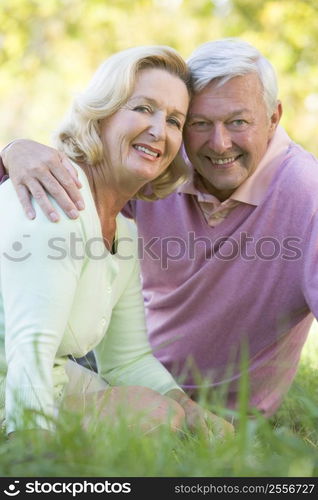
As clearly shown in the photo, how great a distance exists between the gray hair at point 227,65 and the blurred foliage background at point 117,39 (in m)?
7.76

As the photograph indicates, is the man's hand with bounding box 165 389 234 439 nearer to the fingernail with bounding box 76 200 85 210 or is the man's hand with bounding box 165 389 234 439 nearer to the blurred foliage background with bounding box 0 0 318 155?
the fingernail with bounding box 76 200 85 210

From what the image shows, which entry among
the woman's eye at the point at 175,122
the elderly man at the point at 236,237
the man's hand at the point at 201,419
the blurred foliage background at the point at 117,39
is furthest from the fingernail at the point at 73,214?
the blurred foliage background at the point at 117,39

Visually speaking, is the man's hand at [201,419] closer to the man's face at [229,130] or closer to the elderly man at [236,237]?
the elderly man at [236,237]

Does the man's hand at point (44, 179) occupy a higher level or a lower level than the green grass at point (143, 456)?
higher

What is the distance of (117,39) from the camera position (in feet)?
39.5

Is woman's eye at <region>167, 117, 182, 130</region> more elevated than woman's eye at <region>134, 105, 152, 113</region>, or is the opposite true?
woman's eye at <region>134, 105, 152, 113</region>

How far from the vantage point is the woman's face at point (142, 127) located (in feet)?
8.21

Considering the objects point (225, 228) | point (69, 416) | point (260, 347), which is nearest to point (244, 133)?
point (225, 228)

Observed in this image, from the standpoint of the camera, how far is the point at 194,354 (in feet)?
9.86

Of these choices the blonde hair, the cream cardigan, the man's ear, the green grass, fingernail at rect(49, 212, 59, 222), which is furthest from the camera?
the man's ear

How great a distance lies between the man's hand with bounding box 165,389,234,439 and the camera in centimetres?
229

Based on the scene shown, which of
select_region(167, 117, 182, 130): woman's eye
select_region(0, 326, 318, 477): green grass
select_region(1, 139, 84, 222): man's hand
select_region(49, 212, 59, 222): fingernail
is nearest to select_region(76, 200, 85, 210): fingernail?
select_region(1, 139, 84, 222): man's hand

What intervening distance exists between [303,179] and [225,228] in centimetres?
36
